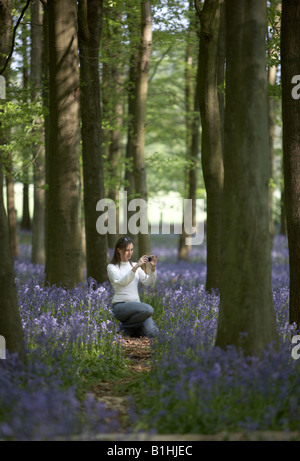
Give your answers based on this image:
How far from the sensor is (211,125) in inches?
428

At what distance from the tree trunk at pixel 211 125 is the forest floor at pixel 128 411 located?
312 cm

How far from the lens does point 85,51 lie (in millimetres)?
11750

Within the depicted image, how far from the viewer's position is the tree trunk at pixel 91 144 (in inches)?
452

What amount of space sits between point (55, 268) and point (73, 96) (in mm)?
2989

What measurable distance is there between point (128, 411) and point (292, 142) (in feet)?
14.1

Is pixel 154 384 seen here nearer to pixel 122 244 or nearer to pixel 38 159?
pixel 122 244

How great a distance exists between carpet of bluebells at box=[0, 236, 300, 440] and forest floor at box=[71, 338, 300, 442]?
0.23 feet

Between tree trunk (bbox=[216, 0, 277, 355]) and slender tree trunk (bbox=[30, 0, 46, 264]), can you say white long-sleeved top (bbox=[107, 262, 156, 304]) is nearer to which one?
tree trunk (bbox=[216, 0, 277, 355])

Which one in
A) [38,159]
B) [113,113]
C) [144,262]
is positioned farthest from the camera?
[113,113]

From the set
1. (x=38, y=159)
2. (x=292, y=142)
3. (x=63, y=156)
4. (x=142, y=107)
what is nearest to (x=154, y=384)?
(x=292, y=142)

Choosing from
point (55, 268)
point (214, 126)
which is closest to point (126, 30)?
point (214, 126)

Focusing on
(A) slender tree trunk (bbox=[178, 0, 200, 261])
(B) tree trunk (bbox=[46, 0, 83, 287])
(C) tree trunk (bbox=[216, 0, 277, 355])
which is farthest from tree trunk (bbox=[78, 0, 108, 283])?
(A) slender tree trunk (bbox=[178, 0, 200, 261])
